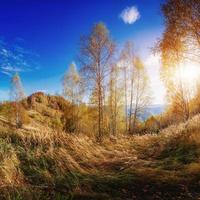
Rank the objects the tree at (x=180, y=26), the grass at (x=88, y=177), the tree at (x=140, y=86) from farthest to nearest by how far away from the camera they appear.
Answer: the tree at (x=140, y=86)
the tree at (x=180, y=26)
the grass at (x=88, y=177)

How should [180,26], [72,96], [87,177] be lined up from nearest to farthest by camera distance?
[87,177] → [180,26] → [72,96]

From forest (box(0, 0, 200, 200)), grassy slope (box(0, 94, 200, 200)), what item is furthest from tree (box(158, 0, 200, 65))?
grassy slope (box(0, 94, 200, 200))

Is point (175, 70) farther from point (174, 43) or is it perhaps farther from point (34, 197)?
point (34, 197)

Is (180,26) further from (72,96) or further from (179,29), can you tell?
(72,96)

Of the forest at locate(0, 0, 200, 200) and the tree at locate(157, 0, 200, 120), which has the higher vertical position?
the tree at locate(157, 0, 200, 120)

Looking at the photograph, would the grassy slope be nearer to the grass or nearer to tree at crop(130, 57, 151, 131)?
the grass

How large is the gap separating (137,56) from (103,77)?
6.64 m

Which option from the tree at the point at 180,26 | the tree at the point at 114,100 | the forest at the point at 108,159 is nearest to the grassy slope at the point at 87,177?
the forest at the point at 108,159

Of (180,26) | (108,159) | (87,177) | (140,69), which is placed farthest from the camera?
(140,69)

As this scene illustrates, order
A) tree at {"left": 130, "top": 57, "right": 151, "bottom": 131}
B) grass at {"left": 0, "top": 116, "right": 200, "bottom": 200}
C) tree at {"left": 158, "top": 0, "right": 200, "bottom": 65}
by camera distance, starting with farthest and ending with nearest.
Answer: tree at {"left": 130, "top": 57, "right": 151, "bottom": 131} < tree at {"left": 158, "top": 0, "right": 200, "bottom": 65} < grass at {"left": 0, "top": 116, "right": 200, "bottom": 200}

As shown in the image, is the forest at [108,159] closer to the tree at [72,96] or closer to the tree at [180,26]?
the tree at [180,26]

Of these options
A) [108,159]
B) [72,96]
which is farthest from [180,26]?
[72,96]

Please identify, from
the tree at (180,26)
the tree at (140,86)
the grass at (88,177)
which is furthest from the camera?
the tree at (140,86)

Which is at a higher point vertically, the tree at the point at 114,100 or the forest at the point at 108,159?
the tree at the point at 114,100
